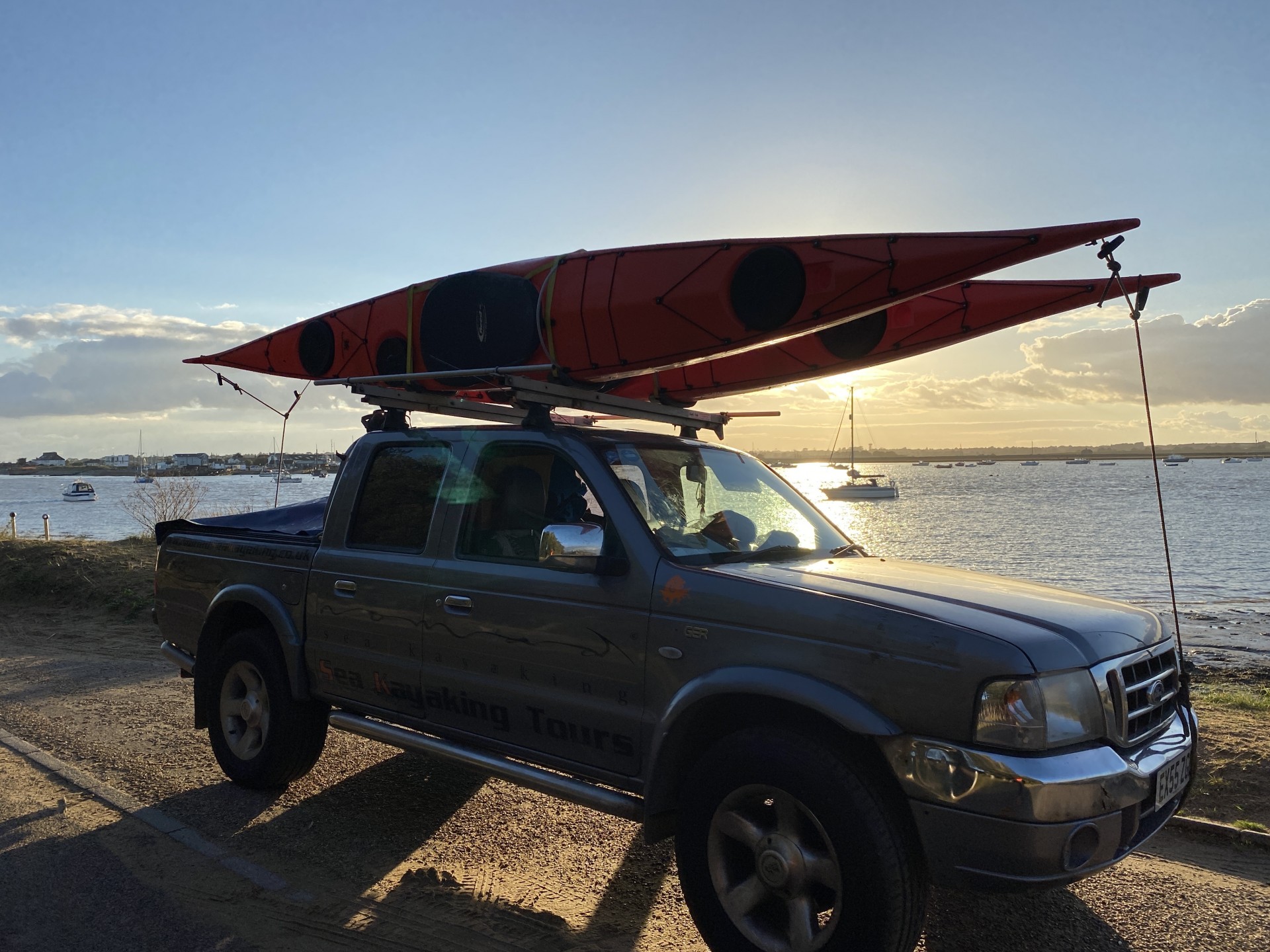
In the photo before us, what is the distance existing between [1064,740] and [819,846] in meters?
0.85

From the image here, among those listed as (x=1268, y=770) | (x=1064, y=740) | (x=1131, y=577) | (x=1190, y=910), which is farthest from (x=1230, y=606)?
(x=1064, y=740)

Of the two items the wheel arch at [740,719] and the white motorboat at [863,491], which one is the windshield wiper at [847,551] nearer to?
the wheel arch at [740,719]

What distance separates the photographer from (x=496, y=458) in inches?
169

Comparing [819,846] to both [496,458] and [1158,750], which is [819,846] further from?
[496,458]

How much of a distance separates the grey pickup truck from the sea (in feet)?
4.28

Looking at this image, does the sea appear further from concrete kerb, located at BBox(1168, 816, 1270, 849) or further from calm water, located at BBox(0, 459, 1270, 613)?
concrete kerb, located at BBox(1168, 816, 1270, 849)

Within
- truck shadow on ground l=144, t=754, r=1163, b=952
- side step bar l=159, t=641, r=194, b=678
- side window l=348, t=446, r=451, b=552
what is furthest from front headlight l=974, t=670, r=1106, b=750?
side step bar l=159, t=641, r=194, b=678

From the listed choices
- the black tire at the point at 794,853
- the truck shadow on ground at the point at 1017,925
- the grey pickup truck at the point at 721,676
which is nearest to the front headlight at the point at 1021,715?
the grey pickup truck at the point at 721,676

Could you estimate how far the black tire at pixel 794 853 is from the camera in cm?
277

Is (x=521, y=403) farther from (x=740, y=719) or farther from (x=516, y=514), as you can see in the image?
(x=740, y=719)

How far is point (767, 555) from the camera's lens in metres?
3.84

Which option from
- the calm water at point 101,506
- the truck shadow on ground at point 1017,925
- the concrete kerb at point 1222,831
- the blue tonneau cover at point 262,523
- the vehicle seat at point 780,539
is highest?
the vehicle seat at point 780,539

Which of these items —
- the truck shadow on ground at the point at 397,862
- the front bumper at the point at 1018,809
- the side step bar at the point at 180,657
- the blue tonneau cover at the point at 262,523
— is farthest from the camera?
the side step bar at the point at 180,657

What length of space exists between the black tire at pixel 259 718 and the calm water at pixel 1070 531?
2288 millimetres
